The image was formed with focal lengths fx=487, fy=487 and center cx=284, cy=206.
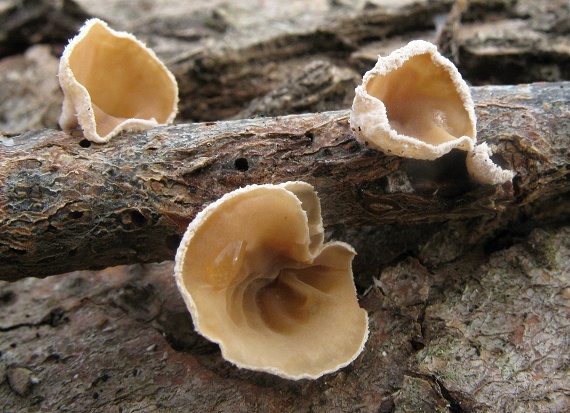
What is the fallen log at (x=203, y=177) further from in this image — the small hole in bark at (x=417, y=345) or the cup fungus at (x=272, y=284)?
the small hole in bark at (x=417, y=345)

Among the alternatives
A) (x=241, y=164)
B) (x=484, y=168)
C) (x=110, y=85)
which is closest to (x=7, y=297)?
(x=110, y=85)

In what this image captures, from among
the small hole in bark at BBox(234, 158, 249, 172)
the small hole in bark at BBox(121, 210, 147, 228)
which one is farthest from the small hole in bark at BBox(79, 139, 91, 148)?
the small hole in bark at BBox(234, 158, 249, 172)

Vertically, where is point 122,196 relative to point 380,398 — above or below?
above

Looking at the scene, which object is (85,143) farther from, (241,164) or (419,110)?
(419,110)

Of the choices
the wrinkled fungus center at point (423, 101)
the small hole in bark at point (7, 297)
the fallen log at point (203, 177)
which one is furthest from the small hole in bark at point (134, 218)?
the small hole in bark at point (7, 297)

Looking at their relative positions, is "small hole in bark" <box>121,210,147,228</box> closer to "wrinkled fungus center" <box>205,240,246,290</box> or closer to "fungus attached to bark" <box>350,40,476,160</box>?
"wrinkled fungus center" <box>205,240,246,290</box>

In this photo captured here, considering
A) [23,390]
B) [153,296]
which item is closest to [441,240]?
[153,296]

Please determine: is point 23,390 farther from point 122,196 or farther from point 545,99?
point 545,99
